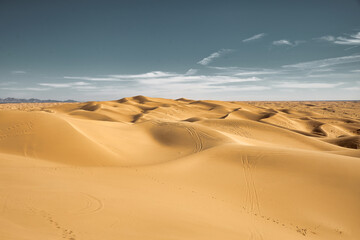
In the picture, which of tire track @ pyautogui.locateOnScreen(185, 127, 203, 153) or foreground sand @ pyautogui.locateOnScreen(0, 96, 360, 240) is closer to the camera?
foreground sand @ pyautogui.locateOnScreen(0, 96, 360, 240)

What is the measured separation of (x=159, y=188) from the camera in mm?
7434

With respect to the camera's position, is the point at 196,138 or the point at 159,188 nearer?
the point at 159,188

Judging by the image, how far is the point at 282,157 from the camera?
1054cm

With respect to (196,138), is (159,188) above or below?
below

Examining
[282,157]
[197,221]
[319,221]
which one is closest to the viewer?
[197,221]

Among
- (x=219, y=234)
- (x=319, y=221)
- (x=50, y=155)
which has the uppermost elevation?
(x=50, y=155)

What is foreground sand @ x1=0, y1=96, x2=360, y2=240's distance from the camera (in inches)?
180

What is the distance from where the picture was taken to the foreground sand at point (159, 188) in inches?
180

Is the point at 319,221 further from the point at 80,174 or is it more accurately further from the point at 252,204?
the point at 80,174

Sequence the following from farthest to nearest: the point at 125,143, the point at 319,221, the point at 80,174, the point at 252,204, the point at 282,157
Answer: the point at 125,143 → the point at 282,157 → the point at 80,174 → the point at 252,204 → the point at 319,221

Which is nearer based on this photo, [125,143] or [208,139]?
[125,143]

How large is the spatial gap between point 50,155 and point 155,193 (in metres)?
6.13

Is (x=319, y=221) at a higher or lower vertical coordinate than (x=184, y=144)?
lower

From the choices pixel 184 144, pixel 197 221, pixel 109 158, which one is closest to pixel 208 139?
pixel 184 144
